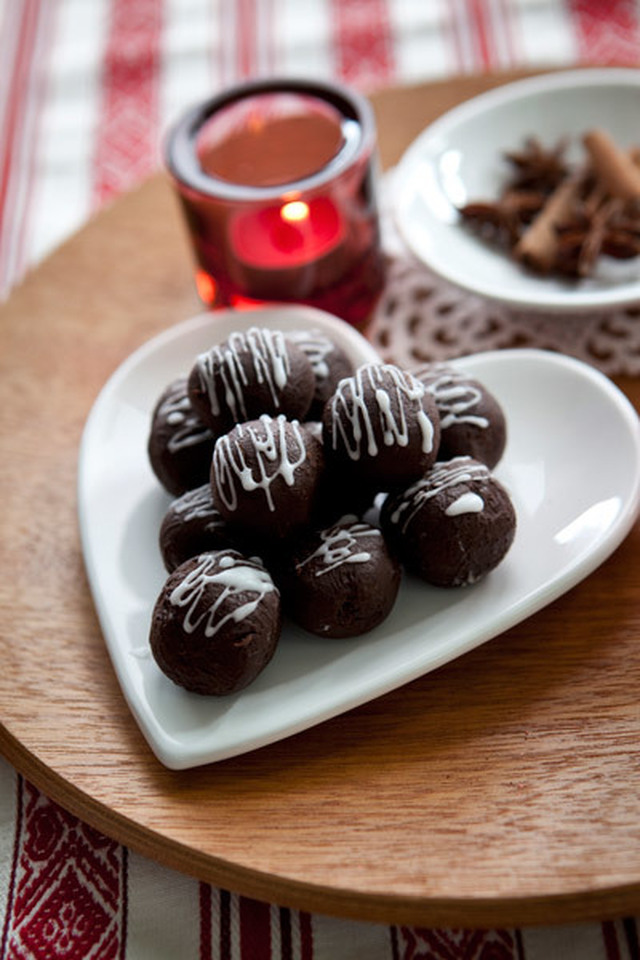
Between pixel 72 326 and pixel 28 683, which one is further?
pixel 72 326

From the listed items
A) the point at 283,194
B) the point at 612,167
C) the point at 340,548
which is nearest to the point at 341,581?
the point at 340,548

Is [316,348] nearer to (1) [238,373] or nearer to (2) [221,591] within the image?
(1) [238,373]

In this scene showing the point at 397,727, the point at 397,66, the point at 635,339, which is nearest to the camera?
the point at 397,727

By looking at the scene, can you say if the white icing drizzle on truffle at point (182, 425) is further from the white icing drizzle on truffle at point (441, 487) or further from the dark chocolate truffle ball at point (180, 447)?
the white icing drizzle on truffle at point (441, 487)

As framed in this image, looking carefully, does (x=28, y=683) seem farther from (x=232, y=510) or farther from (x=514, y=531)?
(x=514, y=531)

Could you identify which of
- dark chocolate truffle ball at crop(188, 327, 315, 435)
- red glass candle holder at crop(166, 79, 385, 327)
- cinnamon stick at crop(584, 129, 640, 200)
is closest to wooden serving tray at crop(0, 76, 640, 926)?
dark chocolate truffle ball at crop(188, 327, 315, 435)

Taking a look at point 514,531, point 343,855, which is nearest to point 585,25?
point 514,531

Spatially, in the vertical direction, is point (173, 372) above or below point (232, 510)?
below
